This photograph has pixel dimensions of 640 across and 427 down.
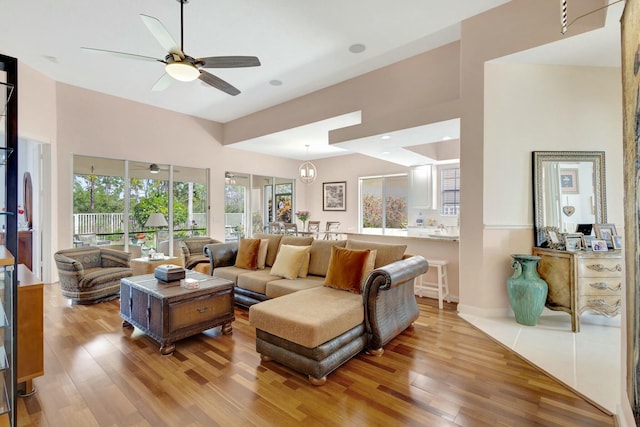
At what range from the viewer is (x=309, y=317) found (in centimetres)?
229

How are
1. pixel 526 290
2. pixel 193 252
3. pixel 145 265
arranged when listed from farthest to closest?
pixel 193 252, pixel 145 265, pixel 526 290

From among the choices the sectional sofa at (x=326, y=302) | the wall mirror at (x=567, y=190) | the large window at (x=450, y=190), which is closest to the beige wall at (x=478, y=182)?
the wall mirror at (x=567, y=190)

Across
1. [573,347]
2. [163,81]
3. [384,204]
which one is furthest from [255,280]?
[384,204]

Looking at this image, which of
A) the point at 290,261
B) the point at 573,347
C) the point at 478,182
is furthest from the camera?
the point at 290,261

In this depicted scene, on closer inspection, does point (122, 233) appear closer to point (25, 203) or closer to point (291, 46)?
point (25, 203)

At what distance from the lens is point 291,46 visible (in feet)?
13.0

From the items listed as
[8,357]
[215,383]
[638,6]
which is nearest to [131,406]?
[215,383]

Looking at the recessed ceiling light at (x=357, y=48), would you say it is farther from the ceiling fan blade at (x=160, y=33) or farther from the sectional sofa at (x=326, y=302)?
the sectional sofa at (x=326, y=302)

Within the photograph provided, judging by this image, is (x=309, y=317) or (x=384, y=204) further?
(x=384, y=204)

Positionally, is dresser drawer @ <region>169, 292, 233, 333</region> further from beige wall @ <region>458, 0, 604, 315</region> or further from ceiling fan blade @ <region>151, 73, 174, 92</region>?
beige wall @ <region>458, 0, 604, 315</region>

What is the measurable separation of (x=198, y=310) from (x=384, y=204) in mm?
6247

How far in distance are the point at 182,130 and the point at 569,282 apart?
7.34m

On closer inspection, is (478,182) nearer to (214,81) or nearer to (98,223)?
(214,81)

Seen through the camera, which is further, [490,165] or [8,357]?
[490,165]
